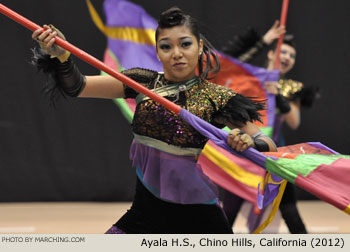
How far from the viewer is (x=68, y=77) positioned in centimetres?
194

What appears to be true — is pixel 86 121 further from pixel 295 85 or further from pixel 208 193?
pixel 208 193

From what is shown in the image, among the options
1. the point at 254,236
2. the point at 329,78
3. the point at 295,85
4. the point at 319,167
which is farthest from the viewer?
the point at 329,78

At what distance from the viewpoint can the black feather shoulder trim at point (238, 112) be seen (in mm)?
1911

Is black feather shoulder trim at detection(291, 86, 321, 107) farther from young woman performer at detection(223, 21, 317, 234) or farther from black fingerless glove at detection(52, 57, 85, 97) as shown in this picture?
black fingerless glove at detection(52, 57, 85, 97)

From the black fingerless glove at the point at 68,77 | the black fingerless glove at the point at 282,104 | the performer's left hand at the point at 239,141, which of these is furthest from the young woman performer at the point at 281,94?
the black fingerless glove at the point at 68,77

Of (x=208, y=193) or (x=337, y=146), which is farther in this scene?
(x=337, y=146)

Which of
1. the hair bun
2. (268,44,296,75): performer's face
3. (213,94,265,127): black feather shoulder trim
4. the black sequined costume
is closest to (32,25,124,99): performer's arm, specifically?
the black sequined costume

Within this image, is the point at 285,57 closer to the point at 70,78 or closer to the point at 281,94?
the point at 281,94

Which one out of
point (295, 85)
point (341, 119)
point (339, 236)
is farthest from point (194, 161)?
point (341, 119)

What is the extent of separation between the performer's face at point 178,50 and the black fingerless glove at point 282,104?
1649 mm

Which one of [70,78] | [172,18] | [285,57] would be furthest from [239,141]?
[285,57]

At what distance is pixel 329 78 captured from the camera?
205 inches

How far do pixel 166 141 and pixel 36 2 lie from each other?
132 inches

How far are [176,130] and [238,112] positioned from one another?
0.22m
